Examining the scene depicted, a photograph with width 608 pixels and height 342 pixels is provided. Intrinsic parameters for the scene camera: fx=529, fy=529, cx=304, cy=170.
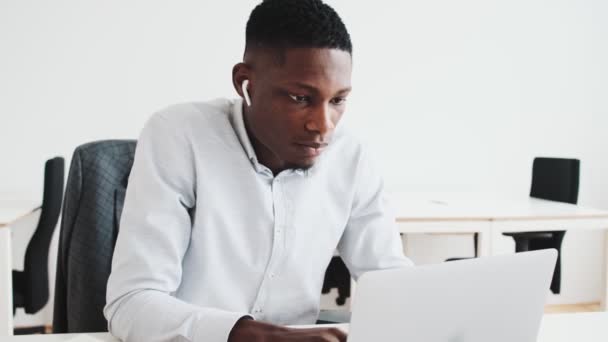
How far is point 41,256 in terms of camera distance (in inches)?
87.3

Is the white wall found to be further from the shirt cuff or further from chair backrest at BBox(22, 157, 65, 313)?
the shirt cuff

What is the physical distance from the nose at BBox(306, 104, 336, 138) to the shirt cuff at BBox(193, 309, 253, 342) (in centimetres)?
33

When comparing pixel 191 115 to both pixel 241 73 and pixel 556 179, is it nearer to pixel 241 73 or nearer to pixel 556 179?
pixel 241 73

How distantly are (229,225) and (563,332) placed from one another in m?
0.62

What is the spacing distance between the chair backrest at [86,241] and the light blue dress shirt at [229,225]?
4.5 inches

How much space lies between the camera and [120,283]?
33.9 inches

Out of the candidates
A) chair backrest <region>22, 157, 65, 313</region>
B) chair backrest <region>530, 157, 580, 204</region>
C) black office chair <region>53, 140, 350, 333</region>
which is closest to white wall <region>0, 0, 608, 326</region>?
chair backrest <region>530, 157, 580, 204</region>

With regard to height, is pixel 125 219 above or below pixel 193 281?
above

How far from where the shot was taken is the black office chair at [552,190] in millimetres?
2492

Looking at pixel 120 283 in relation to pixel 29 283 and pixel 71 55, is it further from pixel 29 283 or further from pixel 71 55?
pixel 71 55

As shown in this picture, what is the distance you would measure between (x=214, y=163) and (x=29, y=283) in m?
1.57

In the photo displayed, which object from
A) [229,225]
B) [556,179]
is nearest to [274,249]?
[229,225]

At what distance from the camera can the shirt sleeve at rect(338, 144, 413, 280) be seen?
1134mm

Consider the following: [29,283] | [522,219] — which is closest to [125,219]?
[29,283]
